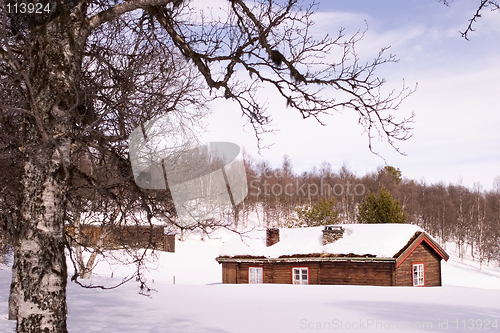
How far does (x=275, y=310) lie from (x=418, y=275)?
15.7m

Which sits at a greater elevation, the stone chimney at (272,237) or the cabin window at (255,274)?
the stone chimney at (272,237)

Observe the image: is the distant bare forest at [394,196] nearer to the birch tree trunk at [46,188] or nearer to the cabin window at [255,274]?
the cabin window at [255,274]

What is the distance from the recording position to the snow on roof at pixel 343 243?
72.6 feet

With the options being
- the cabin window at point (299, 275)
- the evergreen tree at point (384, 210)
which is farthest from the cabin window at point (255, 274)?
the evergreen tree at point (384, 210)

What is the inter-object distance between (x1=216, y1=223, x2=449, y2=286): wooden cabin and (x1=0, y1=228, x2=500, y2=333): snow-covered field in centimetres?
546

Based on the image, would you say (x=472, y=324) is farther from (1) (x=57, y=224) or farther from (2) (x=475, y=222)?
(2) (x=475, y=222)

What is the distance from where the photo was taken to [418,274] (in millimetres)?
23828

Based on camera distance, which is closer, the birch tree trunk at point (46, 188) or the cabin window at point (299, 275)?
the birch tree trunk at point (46, 188)

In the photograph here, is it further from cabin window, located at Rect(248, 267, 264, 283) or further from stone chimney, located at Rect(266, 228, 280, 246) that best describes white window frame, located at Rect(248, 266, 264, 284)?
stone chimney, located at Rect(266, 228, 280, 246)

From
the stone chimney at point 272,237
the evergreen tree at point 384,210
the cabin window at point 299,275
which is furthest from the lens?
the evergreen tree at point 384,210

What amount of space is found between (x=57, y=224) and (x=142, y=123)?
2161 mm

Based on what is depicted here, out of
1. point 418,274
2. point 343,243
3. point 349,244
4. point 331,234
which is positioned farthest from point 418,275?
point 331,234

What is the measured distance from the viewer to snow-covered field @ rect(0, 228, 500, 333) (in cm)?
862

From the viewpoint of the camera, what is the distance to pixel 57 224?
4176 mm
